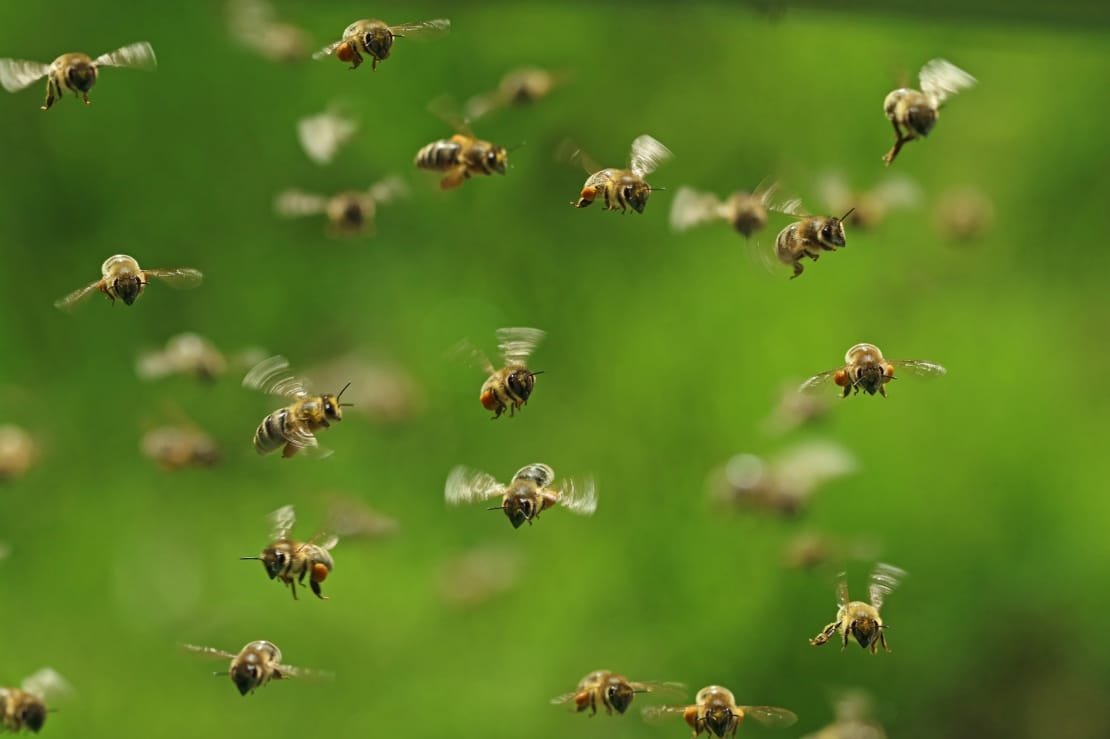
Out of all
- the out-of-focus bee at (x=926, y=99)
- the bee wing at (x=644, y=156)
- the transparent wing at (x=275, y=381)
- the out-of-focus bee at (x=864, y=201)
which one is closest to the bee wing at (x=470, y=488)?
the transparent wing at (x=275, y=381)

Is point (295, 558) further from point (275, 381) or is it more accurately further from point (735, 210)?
point (735, 210)

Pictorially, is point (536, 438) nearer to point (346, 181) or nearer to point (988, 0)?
point (346, 181)

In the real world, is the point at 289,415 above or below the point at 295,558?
above

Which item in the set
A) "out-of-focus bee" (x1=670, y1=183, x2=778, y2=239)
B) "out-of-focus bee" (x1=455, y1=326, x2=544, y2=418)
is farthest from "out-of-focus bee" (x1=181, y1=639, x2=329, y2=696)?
"out-of-focus bee" (x1=670, y1=183, x2=778, y2=239)

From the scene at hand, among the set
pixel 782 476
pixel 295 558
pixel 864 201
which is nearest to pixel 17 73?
pixel 295 558

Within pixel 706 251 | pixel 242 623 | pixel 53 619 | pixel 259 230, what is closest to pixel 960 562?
Answer: pixel 706 251

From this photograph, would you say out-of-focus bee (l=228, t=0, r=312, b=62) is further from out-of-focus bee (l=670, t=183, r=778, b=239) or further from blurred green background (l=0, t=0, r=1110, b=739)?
out-of-focus bee (l=670, t=183, r=778, b=239)
